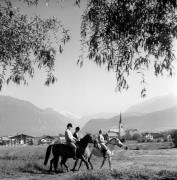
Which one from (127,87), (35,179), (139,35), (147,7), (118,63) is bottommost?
(35,179)

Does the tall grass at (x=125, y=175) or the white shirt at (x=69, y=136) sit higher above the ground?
the white shirt at (x=69, y=136)

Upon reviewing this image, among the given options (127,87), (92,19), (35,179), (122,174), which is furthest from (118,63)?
(35,179)

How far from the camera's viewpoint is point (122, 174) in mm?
15258

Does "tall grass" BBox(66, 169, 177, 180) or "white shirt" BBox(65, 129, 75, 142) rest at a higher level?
"white shirt" BBox(65, 129, 75, 142)

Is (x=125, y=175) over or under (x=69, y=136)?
under

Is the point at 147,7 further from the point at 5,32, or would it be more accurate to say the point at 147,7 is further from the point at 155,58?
the point at 5,32

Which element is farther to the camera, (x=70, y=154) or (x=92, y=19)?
(x=70, y=154)

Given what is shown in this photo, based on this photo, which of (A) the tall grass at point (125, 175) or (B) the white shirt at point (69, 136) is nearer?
(A) the tall grass at point (125, 175)

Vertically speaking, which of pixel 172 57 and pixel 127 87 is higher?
pixel 172 57

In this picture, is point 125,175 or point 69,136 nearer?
point 125,175

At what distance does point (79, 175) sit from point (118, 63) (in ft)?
17.0

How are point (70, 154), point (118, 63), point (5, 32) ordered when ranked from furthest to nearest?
1. point (70, 154)
2. point (5, 32)
3. point (118, 63)

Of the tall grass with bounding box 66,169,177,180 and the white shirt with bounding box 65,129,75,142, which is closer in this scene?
the tall grass with bounding box 66,169,177,180

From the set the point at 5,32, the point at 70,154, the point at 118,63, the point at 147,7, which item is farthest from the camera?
the point at 70,154
